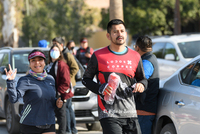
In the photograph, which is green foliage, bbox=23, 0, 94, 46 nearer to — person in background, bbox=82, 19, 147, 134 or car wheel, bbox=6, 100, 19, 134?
car wheel, bbox=6, 100, 19, 134

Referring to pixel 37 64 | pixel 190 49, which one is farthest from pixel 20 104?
pixel 190 49

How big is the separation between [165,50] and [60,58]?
17.8 feet

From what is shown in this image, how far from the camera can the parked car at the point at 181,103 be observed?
402 cm

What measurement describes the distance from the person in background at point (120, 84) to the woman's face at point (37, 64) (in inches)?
28.3

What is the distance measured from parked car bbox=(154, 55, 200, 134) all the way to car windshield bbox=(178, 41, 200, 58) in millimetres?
5211

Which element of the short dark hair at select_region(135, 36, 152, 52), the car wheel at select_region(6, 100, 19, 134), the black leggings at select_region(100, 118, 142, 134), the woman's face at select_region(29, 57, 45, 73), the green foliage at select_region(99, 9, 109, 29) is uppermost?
the green foliage at select_region(99, 9, 109, 29)

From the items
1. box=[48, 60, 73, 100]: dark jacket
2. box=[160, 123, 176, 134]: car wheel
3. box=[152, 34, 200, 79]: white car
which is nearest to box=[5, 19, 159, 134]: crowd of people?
box=[160, 123, 176, 134]: car wheel

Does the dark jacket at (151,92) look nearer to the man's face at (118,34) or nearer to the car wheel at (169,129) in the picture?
the car wheel at (169,129)

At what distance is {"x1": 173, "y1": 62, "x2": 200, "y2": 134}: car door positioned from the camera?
3967 millimetres

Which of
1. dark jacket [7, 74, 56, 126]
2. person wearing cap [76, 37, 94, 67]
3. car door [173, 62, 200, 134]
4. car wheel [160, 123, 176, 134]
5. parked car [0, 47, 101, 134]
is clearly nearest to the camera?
car door [173, 62, 200, 134]

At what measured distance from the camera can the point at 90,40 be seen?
5144cm

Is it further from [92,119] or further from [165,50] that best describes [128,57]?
[165,50]

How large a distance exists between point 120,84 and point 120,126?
46cm

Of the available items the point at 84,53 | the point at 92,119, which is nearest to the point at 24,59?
the point at 92,119
